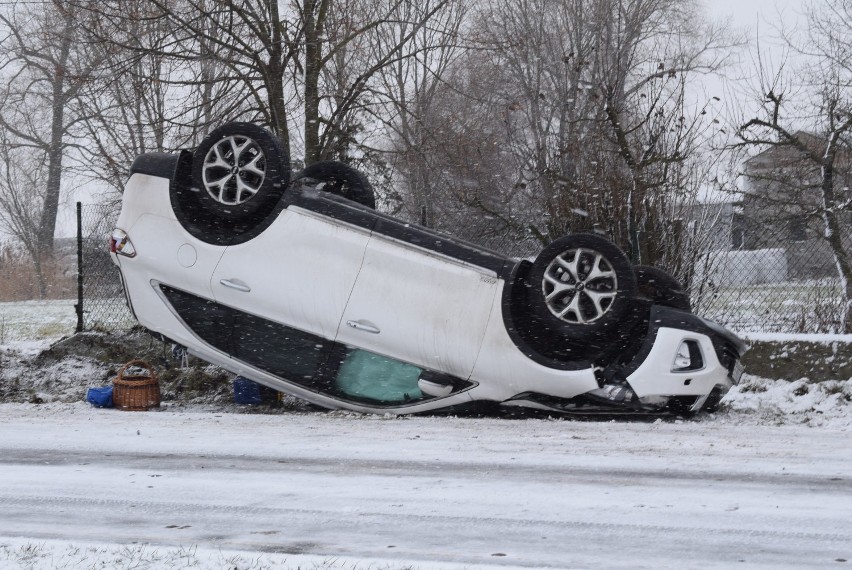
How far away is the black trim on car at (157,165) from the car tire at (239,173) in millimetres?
291

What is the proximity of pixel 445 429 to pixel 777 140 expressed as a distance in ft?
26.1

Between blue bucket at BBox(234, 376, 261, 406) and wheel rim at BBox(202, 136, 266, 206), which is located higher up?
wheel rim at BBox(202, 136, 266, 206)

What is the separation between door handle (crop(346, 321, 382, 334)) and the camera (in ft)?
24.4

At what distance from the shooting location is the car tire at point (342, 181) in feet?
28.3

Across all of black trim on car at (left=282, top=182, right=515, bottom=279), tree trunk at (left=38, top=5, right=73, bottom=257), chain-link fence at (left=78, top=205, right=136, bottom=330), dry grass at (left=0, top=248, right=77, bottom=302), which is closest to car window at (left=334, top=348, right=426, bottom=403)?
black trim on car at (left=282, top=182, right=515, bottom=279)

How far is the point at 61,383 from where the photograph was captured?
1027cm

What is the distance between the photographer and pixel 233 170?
7836 millimetres

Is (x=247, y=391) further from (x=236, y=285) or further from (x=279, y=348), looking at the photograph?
(x=236, y=285)

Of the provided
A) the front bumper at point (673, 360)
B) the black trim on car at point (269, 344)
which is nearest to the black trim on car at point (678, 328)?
the front bumper at point (673, 360)

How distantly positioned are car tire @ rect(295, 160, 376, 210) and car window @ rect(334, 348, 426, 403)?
1753 millimetres

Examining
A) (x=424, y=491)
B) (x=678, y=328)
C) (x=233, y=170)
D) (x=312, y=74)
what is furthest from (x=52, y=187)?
(x=424, y=491)

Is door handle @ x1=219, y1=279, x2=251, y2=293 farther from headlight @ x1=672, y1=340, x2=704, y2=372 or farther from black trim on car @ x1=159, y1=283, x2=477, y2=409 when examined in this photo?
headlight @ x1=672, y1=340, x2=704, y2=372

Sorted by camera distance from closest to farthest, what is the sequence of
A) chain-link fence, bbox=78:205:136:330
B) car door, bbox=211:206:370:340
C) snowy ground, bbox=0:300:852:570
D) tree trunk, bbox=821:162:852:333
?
snowy ground, bbox=0:300:852:570
car door, bbox=211:206:370:340
tree trunk, bbox=821:162:852:333
chain-link fence, bbox=78:205:136:330

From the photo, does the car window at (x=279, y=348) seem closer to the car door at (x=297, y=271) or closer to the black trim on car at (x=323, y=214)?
the car door at (x=297, y=271)
